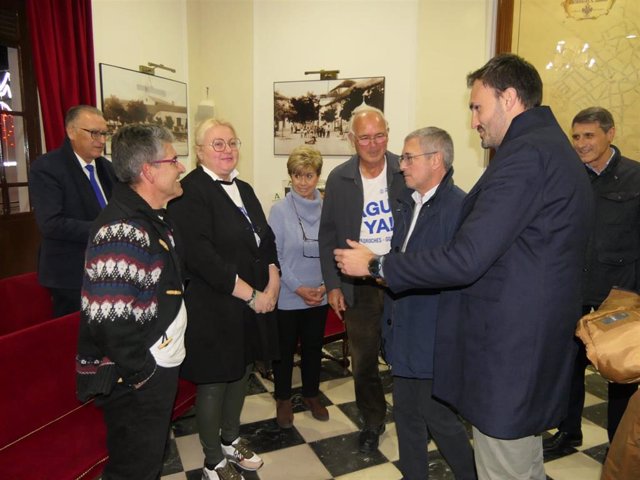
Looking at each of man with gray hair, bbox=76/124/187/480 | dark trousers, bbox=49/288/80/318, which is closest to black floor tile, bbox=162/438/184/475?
man with gray hair, bbox=76/124/187/480

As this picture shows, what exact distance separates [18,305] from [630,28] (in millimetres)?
4500

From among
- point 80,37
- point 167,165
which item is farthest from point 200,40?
point 167,165

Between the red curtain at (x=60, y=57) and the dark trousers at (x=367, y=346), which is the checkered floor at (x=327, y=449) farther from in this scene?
the red curtain at (x=60, y=57)

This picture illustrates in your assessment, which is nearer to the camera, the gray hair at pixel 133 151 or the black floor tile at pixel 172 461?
the gray hair at pixel 133 151

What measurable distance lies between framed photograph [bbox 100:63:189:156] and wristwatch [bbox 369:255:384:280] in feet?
9.55

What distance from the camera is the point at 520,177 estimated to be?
1.22m

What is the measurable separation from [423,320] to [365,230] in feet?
2.26

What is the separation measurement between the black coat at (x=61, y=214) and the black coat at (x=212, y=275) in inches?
31.8

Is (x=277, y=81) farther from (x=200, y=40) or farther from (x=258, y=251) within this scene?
(x=258, y=251)

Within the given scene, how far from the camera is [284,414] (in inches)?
103

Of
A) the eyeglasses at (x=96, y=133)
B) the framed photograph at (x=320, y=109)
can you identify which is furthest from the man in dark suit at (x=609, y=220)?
the framed photograph at (x=320, y=109)

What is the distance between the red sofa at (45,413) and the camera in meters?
1.63

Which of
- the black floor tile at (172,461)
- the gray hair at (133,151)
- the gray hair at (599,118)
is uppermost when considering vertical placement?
the gray hair at (599,118)

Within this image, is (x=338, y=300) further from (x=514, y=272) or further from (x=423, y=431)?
(x=514, y=272)
